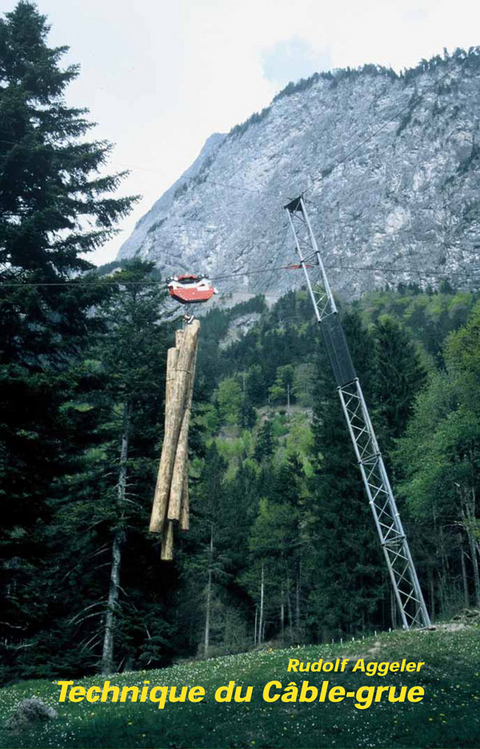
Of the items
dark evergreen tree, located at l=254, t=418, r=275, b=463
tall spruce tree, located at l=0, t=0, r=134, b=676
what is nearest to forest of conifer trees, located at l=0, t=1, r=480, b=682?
tall spruce tree, located at l=0, t=0, r=134, b=676

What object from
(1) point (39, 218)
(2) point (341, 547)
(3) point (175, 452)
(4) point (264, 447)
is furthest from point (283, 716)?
(4) point (264, 447)

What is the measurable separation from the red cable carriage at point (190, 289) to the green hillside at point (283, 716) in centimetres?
708

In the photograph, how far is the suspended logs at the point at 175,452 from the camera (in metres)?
9.45

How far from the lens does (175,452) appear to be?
9.89 meters

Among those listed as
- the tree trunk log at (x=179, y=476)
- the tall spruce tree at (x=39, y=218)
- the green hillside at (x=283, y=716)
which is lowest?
the green hillside at (x=283, y=716)

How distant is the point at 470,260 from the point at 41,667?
176792 millimetres

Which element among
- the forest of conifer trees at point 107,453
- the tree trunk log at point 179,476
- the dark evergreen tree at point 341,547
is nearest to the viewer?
the tree trunk log at point 179,476

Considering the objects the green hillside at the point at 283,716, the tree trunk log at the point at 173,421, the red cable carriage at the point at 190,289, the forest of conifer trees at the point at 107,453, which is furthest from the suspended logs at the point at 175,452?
the green hillside at the point at 283,716

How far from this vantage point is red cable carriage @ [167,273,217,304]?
37.1ft

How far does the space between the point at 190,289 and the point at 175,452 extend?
3084 mm

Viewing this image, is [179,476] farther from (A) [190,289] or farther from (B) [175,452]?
(A) [190,289]

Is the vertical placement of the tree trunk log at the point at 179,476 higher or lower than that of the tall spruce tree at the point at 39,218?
lower

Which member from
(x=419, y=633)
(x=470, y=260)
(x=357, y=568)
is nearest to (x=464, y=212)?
(x=470, y=260)

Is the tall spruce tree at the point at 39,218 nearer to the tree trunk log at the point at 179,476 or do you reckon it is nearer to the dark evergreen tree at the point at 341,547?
the tree trunk log at the point at 179,476
